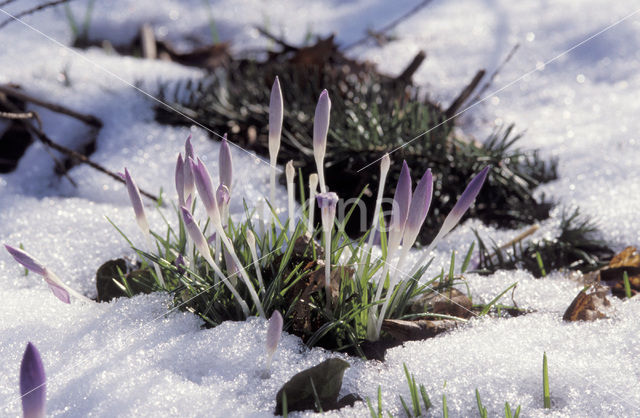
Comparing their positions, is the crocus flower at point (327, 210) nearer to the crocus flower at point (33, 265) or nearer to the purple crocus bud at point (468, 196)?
the purple crocus bud at point (468, 196)

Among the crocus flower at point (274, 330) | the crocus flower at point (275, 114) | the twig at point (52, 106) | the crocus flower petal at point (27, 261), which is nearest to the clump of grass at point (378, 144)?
the twig at point (52, 106)

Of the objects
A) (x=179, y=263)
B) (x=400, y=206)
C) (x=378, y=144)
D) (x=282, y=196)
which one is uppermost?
(x=400, y=206)

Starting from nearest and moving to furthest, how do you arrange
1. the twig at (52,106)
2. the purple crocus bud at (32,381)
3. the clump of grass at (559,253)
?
the purple crocus bud at (32,381) → the clump of grass at (559,253) → the twig at (52,106)

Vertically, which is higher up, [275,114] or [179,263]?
[275,114]

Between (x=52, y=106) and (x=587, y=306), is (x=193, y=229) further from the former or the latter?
(x=52, y=106)

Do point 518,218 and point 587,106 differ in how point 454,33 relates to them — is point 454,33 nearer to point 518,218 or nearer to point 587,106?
point 587,106

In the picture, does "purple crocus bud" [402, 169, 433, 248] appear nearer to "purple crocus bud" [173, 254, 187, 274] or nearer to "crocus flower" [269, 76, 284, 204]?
"crocus flower" [269, 76, 284, 204]

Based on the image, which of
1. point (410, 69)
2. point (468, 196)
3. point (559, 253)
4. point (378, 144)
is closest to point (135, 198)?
point (468, 196)

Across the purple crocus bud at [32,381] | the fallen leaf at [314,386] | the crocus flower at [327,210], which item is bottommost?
the fallen leaf at [314,386]
